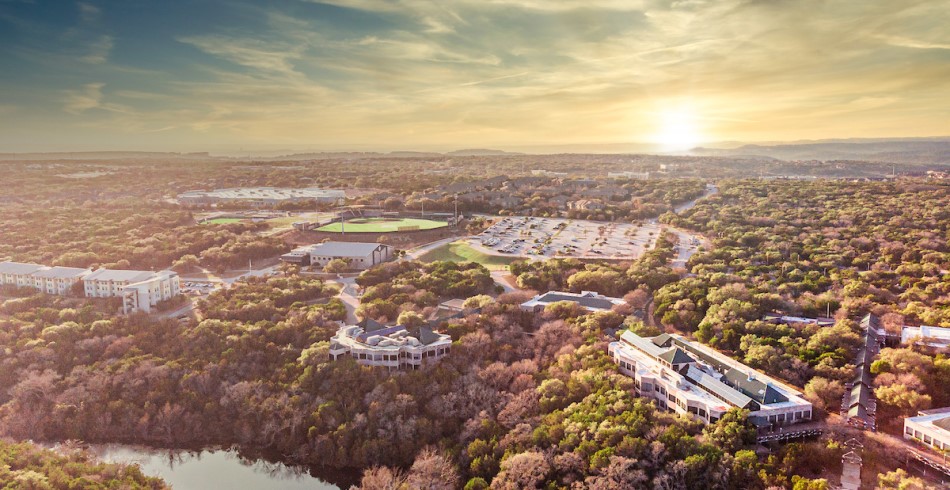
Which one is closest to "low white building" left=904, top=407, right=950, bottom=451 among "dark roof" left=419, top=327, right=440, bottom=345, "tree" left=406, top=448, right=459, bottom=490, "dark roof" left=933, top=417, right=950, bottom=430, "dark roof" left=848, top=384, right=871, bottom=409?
"dark roof" left=933, top=417, right=950, bottom=430

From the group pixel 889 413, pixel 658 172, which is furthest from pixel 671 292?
pixel 658 172

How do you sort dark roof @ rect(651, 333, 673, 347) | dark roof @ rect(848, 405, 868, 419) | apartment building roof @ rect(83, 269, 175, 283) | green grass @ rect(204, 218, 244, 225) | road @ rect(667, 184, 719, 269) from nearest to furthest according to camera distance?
dark roof @ rect(848, 405, 868, 419), dark roof @ rect(651, 333, 673, 347), apartment building roof @ rect(83, 269, 175, 283), road @ rect(667, 184, 719, 269), green grass @ rect(204, 218, 244, 225)

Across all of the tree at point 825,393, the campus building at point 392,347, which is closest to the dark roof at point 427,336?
the campus building at point 392,347

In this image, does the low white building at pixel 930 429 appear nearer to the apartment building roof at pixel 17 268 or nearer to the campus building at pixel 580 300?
the campus building at pixel 580 300

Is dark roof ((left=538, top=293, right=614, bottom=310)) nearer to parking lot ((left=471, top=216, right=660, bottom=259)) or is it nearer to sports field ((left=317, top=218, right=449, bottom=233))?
parking lot ((left=471, top=216, right=660, bottom=259))

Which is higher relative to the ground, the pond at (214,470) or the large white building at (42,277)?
the large white building at (42,277)

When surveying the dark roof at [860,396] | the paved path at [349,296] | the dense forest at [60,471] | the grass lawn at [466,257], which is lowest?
the dense forest at [60,471]

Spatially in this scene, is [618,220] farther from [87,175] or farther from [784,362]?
[87,175]
